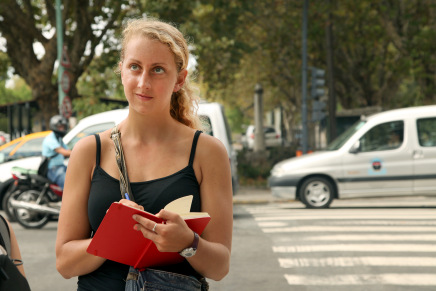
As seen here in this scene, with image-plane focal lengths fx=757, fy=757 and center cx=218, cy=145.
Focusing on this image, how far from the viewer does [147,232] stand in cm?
204

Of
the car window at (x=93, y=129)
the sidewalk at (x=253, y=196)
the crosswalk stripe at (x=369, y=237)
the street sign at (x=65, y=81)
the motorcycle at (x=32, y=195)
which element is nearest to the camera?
the crosswalk stripe at (x=369, y=237)

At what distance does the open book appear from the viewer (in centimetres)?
207

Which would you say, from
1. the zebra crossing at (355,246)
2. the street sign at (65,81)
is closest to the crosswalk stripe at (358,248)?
the zebra crossing at (355,246)

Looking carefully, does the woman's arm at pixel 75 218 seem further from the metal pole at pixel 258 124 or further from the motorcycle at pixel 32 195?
the metal pole at pixel 258 124

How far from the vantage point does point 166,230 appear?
2029 millimetres

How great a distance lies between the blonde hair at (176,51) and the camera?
2.30m

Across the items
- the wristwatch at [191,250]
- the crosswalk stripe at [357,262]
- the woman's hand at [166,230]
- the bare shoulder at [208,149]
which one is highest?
the bare shoulder at [208,149]

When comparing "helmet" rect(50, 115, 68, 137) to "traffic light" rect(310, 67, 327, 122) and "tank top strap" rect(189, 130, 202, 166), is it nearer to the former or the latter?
"tank top strap" rect(189, 130, 202, 166)

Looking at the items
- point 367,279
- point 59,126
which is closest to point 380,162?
point 59,126

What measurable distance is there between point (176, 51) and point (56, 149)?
30.0 ft

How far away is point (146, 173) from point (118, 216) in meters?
0.26

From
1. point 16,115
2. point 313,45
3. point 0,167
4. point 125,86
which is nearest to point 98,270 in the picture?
point 125,86

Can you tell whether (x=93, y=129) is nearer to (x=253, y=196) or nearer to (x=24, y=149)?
(x=24, y=149)

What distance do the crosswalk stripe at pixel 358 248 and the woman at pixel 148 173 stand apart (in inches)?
265
